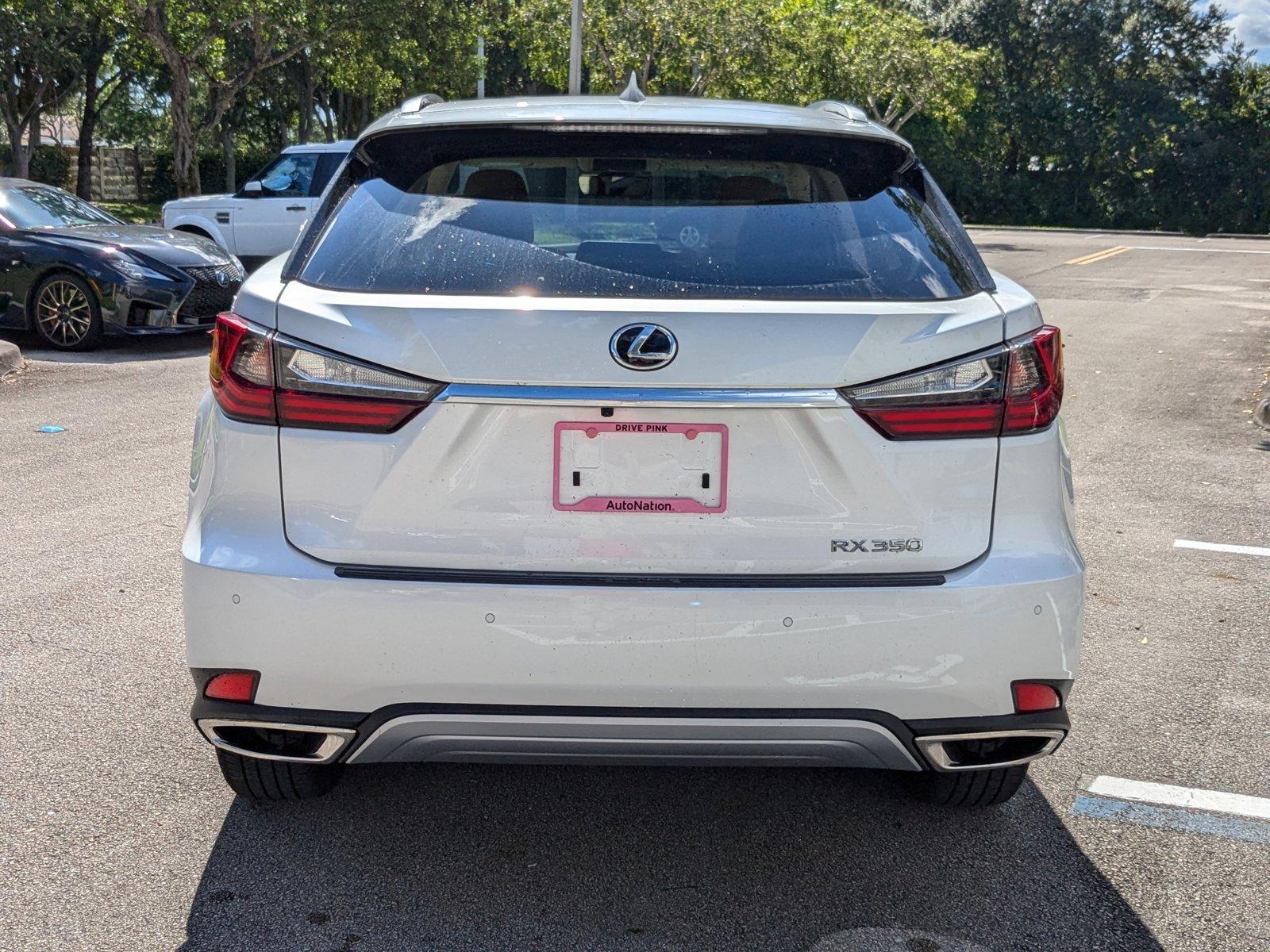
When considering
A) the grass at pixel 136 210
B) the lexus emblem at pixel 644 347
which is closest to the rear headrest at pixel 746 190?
the lexus emblem at pixel 644 347

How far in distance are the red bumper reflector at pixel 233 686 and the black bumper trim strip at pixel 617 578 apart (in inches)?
12.9

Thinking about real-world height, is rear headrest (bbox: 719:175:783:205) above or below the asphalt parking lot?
above

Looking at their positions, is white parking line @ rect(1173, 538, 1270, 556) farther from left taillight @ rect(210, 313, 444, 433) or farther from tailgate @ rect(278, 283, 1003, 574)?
left taillight @ rect(210, 313, 444, 433)

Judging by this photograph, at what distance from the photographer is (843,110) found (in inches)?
147

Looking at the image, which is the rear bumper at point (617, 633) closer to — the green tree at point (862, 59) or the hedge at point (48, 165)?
the green tree at point (862, 59)

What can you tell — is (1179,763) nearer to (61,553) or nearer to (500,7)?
(61,553)

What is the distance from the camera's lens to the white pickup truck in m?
17.0

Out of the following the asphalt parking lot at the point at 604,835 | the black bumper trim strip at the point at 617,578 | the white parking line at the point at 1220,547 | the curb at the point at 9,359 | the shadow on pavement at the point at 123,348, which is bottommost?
the shadow on pavement at the point at 123,348

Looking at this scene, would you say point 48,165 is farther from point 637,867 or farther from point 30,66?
point 637,867

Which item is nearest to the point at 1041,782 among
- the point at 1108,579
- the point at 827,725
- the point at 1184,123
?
the point at 827,725

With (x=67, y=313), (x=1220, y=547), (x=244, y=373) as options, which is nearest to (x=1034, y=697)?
(x=244, y=373)

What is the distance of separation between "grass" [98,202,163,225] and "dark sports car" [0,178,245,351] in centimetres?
2257

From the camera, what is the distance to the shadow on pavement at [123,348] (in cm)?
1213

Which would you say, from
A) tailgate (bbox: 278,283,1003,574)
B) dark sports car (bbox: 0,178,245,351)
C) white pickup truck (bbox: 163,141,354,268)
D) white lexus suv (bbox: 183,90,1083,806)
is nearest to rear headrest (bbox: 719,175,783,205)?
white lexus suv (bbox: 183,90,1083,806)
